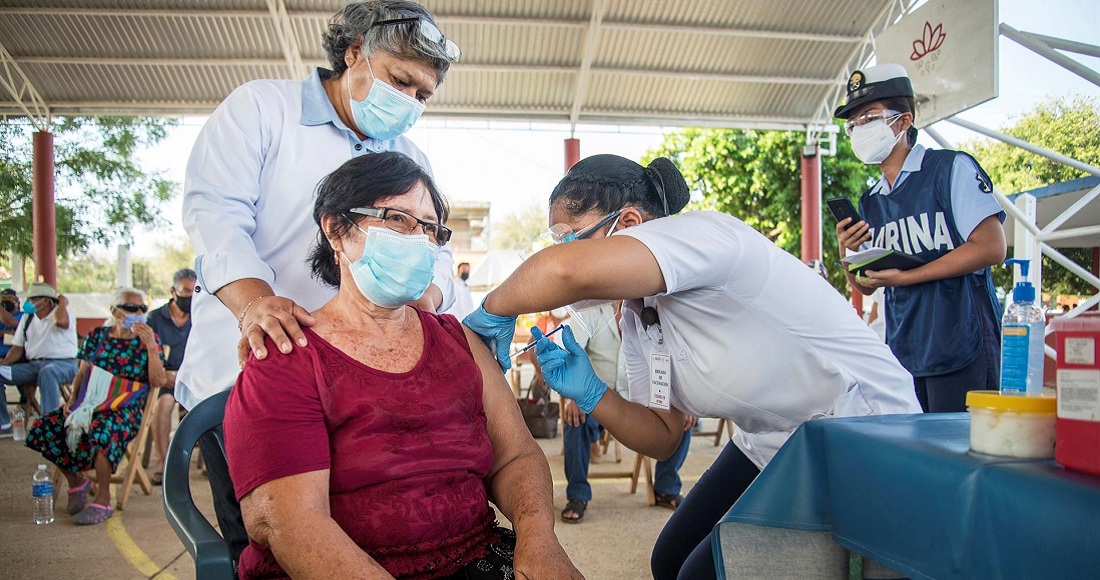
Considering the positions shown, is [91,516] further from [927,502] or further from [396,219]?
[927,502]

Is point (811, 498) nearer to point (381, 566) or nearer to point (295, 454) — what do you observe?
point (381, 566)

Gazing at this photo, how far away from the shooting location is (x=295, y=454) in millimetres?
1374

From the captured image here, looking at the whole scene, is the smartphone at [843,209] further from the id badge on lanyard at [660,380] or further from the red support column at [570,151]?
the red support column at [570,151]

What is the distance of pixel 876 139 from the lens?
2.76m

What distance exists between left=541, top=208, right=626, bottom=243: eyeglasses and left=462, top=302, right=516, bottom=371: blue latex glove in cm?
26

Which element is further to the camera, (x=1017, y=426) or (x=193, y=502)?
(x=193, y=502)

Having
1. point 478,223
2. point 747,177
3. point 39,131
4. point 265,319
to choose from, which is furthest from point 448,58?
point 478,223

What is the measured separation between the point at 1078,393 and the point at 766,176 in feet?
57.8

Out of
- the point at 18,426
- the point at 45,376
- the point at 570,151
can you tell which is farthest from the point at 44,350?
the point at 570,151

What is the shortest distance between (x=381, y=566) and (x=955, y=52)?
5771 millimetres

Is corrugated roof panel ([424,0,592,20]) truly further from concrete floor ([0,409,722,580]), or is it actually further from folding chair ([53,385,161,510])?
concrete floor ([0,409,722,580])

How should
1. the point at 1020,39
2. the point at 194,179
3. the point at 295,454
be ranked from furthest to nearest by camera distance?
the point at 1020,39 → the point at 194,179 → the point at 295,454

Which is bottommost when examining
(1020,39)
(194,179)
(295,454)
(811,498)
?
(811,498)

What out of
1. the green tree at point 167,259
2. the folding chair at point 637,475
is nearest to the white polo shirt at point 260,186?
the folding chair at point 637,475
